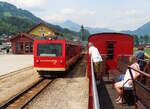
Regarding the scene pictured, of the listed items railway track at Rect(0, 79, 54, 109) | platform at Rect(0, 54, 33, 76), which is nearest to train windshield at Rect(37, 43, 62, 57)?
railway track at Rect(0, 79, 54, 109)

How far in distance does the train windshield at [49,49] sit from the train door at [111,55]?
3.12 metres

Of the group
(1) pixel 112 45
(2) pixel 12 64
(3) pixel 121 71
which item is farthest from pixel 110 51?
(2) pixel 12 64

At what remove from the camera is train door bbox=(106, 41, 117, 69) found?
9.80 metres

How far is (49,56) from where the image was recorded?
435 inches

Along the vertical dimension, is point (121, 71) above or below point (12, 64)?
above

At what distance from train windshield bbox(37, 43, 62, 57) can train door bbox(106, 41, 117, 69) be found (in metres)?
3.12

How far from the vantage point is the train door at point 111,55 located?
9.80 m

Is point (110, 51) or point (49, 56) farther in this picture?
point (49, 56)

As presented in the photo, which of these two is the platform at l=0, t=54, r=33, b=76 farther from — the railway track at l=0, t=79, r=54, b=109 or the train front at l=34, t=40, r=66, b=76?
the railway track at l=0, t=79, r=54, b=109

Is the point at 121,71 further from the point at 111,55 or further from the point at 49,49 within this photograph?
the point at 49,49

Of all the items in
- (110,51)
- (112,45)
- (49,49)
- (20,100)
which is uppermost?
(112,45)

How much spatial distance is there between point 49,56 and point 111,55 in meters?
3.91

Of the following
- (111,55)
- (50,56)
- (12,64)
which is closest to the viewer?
(111,55)

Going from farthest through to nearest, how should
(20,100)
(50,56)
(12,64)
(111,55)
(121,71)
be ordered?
(12,64)
(50,56)
(111,55)
(121,71)
(20,100)
